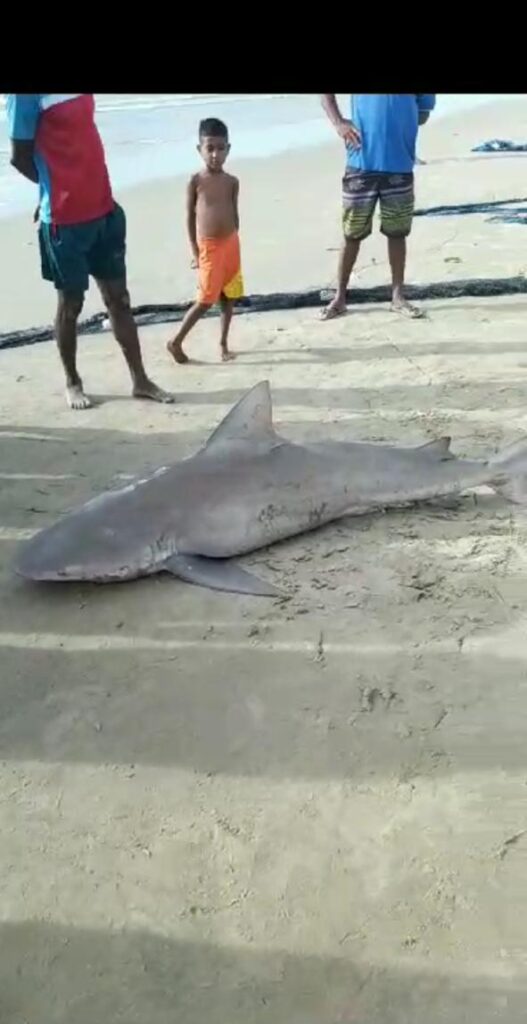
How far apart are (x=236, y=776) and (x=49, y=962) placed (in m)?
0.74

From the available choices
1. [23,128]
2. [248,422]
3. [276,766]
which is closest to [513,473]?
[248,422]

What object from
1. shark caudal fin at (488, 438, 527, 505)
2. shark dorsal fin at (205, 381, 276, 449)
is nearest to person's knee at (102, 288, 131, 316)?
shark dorsal fin at (205, 381, 276, 449)

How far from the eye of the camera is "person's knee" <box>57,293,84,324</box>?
5.45 m

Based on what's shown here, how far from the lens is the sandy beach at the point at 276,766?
2154 millimetres

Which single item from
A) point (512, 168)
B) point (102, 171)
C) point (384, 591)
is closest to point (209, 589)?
point (384, 591)

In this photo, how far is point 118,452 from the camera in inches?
195

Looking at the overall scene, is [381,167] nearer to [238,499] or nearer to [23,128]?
[23,128]

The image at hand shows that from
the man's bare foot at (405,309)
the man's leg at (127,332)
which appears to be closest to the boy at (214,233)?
the man's leg at (127,332)

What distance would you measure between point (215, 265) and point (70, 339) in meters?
1.19

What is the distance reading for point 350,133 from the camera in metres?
6.68

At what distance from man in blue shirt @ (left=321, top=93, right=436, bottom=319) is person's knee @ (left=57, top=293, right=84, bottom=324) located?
7.55 feet

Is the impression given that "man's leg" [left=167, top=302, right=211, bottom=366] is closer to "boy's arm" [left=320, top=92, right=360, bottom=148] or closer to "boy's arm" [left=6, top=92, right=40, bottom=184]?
"boy's arm" [left=6, top=92, right=40, bottom=184]

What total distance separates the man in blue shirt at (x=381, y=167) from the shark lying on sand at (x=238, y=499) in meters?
3.15

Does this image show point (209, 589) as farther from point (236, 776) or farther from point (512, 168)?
point (512, 168)
